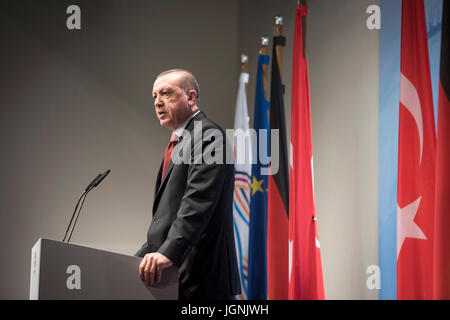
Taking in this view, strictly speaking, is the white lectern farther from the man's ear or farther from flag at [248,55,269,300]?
flag at [248,55,269,300]

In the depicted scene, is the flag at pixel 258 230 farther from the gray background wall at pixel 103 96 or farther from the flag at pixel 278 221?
the gray background wall at pixel 103 96

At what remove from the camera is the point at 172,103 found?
92.1 inches

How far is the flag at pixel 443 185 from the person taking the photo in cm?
197

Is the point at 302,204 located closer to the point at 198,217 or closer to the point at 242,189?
the point at 198,217

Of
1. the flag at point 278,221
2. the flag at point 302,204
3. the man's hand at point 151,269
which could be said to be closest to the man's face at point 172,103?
the man's hand at point 151,269

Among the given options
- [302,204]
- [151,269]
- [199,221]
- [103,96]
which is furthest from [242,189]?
[151,269]

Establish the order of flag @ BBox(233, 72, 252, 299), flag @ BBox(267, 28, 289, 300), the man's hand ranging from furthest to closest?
flag @ BBox(233, 72, 252, 299) → flag @ BBox(267, 28, 289, 300) → the man's hand

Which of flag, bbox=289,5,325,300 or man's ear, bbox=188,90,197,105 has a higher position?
man's ear, bbox=188,90,197,105

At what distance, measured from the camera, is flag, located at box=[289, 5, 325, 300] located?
125 inches

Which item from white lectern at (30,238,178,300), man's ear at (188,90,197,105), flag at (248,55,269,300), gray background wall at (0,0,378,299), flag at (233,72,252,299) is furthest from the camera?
gray background wall at (0,0,378,299)

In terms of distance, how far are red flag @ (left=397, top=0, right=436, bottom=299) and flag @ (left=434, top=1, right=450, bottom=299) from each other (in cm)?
23

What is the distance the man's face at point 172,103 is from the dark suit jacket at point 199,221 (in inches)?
6.5

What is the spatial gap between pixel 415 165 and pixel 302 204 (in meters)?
1.06

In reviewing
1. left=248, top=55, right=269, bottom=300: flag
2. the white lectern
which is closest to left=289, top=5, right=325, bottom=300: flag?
left=248, top=55, right=269, bottom=300: flag
